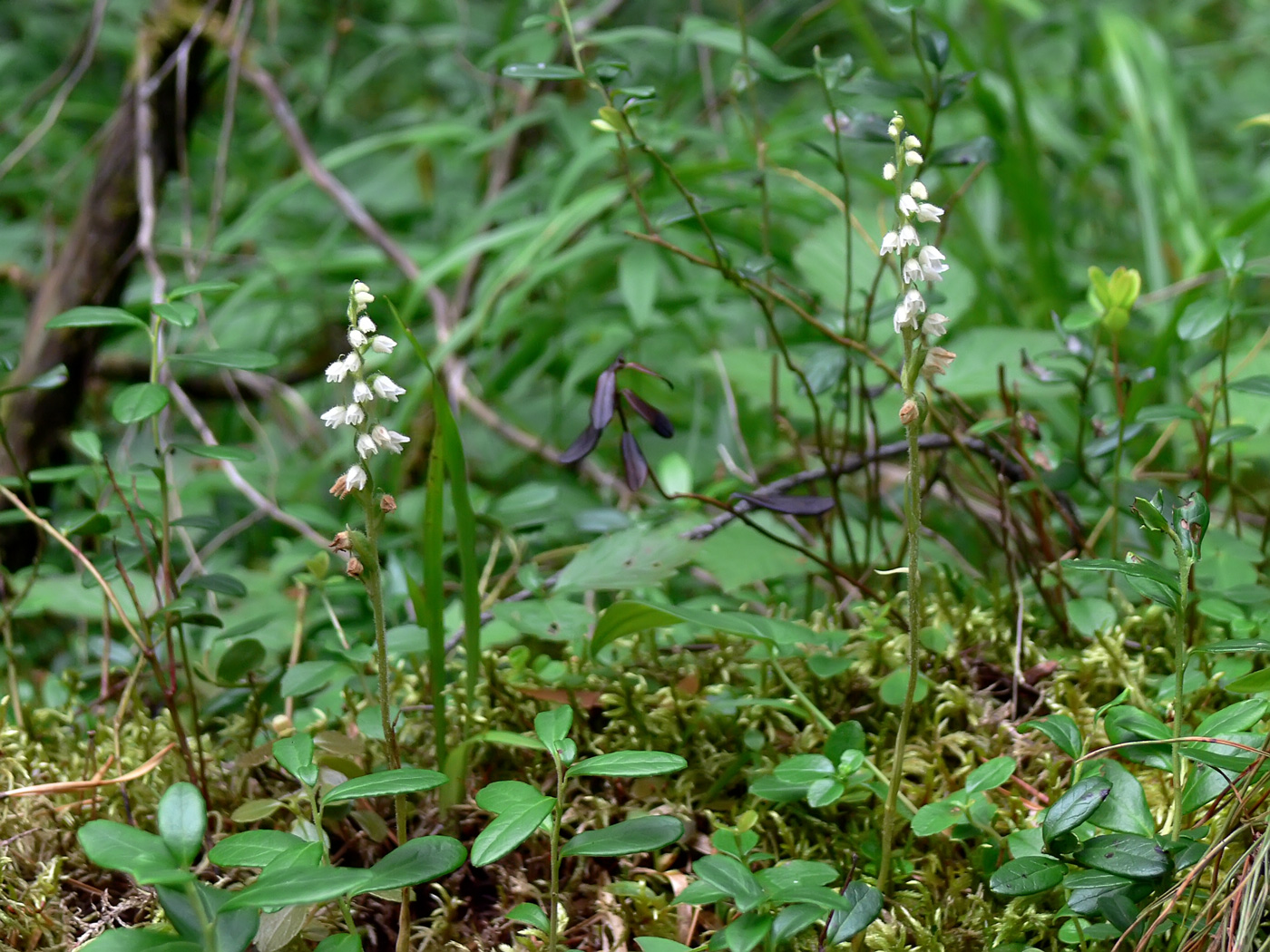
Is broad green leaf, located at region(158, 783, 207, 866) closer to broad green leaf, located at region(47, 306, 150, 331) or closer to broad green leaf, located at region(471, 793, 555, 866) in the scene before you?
broad green leaf, located at region(471, 793, 555, 866)

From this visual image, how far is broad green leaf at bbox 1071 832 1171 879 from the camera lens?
715 millimetres

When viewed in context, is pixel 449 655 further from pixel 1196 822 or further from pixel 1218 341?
pixel 1218 341

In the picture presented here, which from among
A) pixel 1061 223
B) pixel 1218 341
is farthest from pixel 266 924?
pixel 1061 223

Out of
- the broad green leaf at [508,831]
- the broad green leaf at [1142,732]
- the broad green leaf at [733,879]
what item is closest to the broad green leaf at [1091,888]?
the broad green leaf at [1142,732]

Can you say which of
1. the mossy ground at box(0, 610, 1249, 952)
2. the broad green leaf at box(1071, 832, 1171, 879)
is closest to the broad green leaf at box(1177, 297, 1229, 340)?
the mossy ground at box(0, 610, 1249, 952)

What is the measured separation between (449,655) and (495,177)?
166 cm

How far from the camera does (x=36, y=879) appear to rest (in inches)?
37.4

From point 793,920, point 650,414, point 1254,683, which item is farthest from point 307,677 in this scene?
point 1254,683

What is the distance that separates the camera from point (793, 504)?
3.50 ft

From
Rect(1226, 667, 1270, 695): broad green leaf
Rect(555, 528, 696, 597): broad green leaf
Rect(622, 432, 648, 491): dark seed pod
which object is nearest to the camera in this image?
Rect(1226, 667, 1270, 695): broad green leaf

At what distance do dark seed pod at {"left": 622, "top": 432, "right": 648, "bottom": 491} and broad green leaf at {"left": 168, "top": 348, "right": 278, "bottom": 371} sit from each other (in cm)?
36

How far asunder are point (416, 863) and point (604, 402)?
0.48m

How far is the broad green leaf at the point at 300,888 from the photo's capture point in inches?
24.3

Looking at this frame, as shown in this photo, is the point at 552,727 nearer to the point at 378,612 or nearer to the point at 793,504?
the point at 378,612
